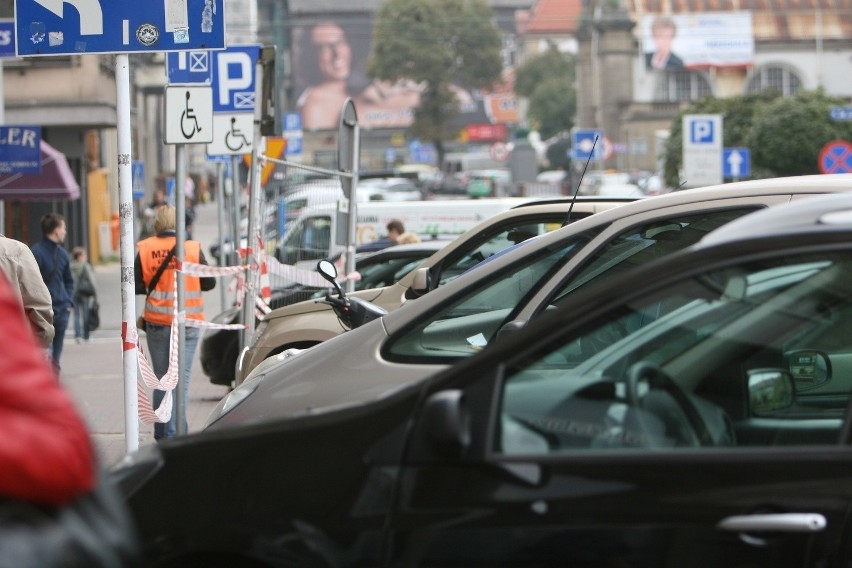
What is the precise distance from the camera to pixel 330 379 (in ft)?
18.1

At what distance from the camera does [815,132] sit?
48.7 meters

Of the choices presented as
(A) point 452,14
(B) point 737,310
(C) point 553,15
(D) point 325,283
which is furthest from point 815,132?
(C) point 553,15

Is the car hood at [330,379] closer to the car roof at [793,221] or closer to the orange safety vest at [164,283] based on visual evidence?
the car roof at [793,221]

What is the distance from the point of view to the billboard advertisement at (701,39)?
297 ft

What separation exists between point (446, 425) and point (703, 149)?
89.3 feet

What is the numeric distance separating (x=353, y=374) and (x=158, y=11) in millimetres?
3132

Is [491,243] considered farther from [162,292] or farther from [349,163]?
[349,163]

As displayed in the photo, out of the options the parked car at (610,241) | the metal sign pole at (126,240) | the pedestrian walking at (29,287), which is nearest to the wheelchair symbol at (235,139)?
the pedestrian walking at (29,287)

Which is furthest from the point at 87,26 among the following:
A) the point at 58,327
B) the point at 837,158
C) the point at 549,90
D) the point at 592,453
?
the point at 549,90

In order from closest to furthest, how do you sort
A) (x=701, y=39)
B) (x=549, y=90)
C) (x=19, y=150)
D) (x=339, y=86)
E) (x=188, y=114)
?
(x=188, y=114) < (x=19, y=150) < (x=701, y=39) < (x=549, y=90) < (x=339, y=86)

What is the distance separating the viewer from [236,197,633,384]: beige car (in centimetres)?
917

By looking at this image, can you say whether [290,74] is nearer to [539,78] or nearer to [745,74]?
[539,78]

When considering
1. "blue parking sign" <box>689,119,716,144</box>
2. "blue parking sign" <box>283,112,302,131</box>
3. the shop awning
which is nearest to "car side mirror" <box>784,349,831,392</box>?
the shop awning

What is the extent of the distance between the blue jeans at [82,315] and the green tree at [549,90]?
10220cm
